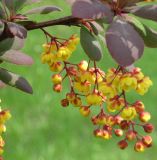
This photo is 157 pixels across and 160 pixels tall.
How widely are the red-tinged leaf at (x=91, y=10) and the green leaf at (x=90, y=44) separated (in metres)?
0.12

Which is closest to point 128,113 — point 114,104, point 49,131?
point 114,104

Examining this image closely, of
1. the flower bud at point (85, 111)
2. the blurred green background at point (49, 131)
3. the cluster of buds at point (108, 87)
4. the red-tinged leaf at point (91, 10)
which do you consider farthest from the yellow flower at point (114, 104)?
the blurred green background at point (49, 131)

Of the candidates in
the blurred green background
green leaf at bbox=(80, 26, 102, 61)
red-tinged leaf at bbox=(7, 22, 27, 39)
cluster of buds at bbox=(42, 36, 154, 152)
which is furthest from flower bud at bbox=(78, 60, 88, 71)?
the blurred green background

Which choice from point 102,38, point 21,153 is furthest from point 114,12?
point 21,153

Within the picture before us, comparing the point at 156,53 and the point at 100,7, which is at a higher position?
the point at 100,7

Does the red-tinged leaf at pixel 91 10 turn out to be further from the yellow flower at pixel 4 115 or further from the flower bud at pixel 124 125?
the yellow flower at pixel 4 115

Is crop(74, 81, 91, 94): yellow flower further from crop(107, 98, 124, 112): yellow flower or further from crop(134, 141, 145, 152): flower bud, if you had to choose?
crop(134, 141, 145, 152): flower bud

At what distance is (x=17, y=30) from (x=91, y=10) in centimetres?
16

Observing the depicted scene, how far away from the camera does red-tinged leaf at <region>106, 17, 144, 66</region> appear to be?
953 millimetres

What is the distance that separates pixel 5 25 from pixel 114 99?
275mm

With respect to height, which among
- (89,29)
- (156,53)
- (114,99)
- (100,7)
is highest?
(100,7)

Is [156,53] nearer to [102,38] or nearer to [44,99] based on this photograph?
[44,99]

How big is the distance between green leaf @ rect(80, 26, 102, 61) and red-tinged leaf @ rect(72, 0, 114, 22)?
0.12m

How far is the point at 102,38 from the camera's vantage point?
1.17m
